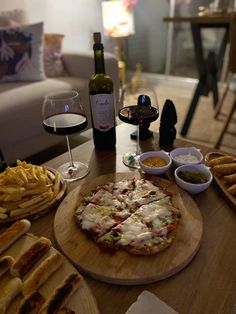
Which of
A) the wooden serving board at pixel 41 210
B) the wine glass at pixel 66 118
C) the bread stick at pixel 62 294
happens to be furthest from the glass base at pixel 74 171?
the bread stick at pixel 62 294

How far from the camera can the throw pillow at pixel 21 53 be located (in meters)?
2.09

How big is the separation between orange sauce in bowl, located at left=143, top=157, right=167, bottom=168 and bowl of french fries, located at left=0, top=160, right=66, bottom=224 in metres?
0.30

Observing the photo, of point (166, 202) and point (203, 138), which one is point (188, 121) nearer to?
point (203, 138)

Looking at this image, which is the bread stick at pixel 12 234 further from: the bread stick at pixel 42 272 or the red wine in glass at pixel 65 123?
the red wine in glass at pixel 65 123

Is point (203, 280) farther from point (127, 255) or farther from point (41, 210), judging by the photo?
point (41, 210)

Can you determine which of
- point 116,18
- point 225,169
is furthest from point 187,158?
point 116,18

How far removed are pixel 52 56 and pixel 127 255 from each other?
2.20 meters

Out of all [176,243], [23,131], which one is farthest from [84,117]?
→ [23,131]

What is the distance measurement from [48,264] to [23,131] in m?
1.41

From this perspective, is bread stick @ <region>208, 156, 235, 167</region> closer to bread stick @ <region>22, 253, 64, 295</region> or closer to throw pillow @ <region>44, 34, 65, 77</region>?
bread stick @ <region>22, 253, 64, 295</region>

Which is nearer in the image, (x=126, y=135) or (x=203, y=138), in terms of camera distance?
(x=126, y=135)

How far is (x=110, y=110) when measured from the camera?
99 cm

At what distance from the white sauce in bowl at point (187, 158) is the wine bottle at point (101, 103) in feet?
0.91

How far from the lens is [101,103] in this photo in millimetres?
974
